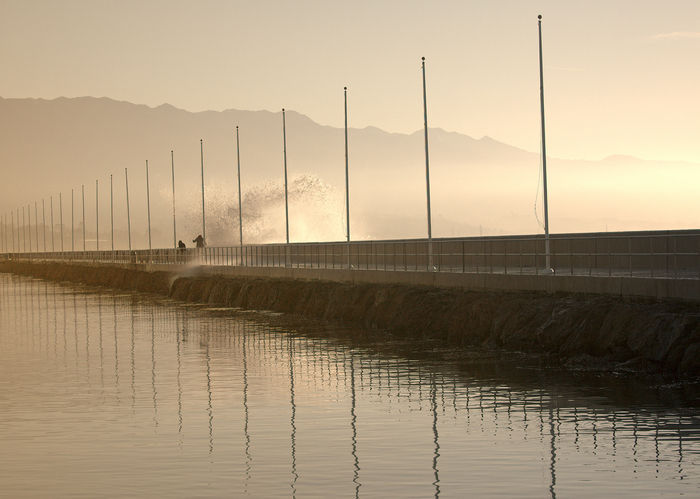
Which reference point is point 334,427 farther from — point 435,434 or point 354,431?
point 435,434

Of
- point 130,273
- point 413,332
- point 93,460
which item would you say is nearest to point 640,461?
point 93,460

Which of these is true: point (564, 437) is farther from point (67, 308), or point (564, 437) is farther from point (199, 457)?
point (67, 308)

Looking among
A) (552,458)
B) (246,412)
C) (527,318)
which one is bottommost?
(246,412)

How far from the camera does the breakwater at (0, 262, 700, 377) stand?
29641 mm

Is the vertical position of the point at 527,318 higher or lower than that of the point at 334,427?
higher

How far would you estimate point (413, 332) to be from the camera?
145ft

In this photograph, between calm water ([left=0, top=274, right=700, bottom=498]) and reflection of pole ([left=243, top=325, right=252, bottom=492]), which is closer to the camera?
calm water ([left=0, top=274, right=700, bottom=498])

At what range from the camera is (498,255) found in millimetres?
47844

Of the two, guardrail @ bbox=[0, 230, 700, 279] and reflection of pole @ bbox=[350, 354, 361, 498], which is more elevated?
guardrail @ bbox=[0, 230, 700, 279]

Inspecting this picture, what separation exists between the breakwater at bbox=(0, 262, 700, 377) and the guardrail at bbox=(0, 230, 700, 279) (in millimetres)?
1565

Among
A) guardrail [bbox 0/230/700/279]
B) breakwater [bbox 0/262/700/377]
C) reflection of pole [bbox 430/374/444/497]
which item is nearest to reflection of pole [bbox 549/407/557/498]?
reflection of pole [bbox 430/374/444/497]

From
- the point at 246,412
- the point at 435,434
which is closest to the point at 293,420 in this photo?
the point at 246,412

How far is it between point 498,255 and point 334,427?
25.3 meters

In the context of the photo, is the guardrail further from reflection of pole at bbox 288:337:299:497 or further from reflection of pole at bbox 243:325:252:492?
reflection of pole at bbox 243:325:252:492
